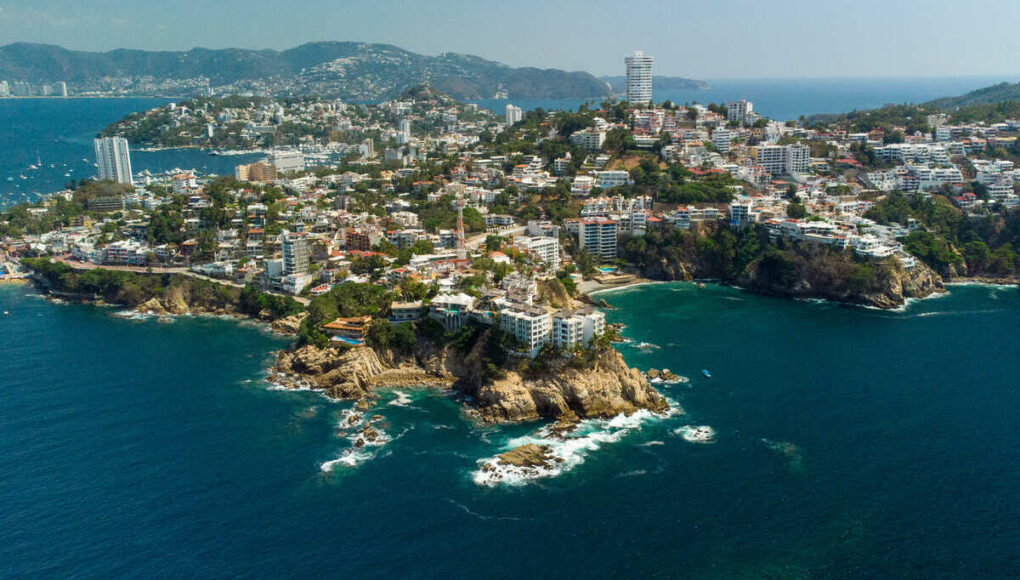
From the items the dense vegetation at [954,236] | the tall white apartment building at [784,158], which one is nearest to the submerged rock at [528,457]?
the dense vegetation at [954,236]

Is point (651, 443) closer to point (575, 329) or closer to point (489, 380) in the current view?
point (575, 329)

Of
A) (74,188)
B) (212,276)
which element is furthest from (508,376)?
(74,188)

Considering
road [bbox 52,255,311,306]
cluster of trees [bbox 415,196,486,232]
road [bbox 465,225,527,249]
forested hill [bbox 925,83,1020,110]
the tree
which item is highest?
forested hill [bbox 925,83,1020,110]

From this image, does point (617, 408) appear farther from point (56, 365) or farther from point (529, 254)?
point (56, 365)

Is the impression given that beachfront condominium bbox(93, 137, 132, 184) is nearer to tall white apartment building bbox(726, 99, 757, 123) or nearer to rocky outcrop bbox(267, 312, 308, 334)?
rocky outcrop bbox(267, 312, 308, 334)

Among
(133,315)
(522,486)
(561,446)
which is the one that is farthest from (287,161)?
(522,486)

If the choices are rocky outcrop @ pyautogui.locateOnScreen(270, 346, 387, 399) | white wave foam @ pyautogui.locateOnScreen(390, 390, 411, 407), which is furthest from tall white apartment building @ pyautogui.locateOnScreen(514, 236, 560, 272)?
white wave foam @ pyautogui.locateOnScreen(390, 390, 411, 407)
